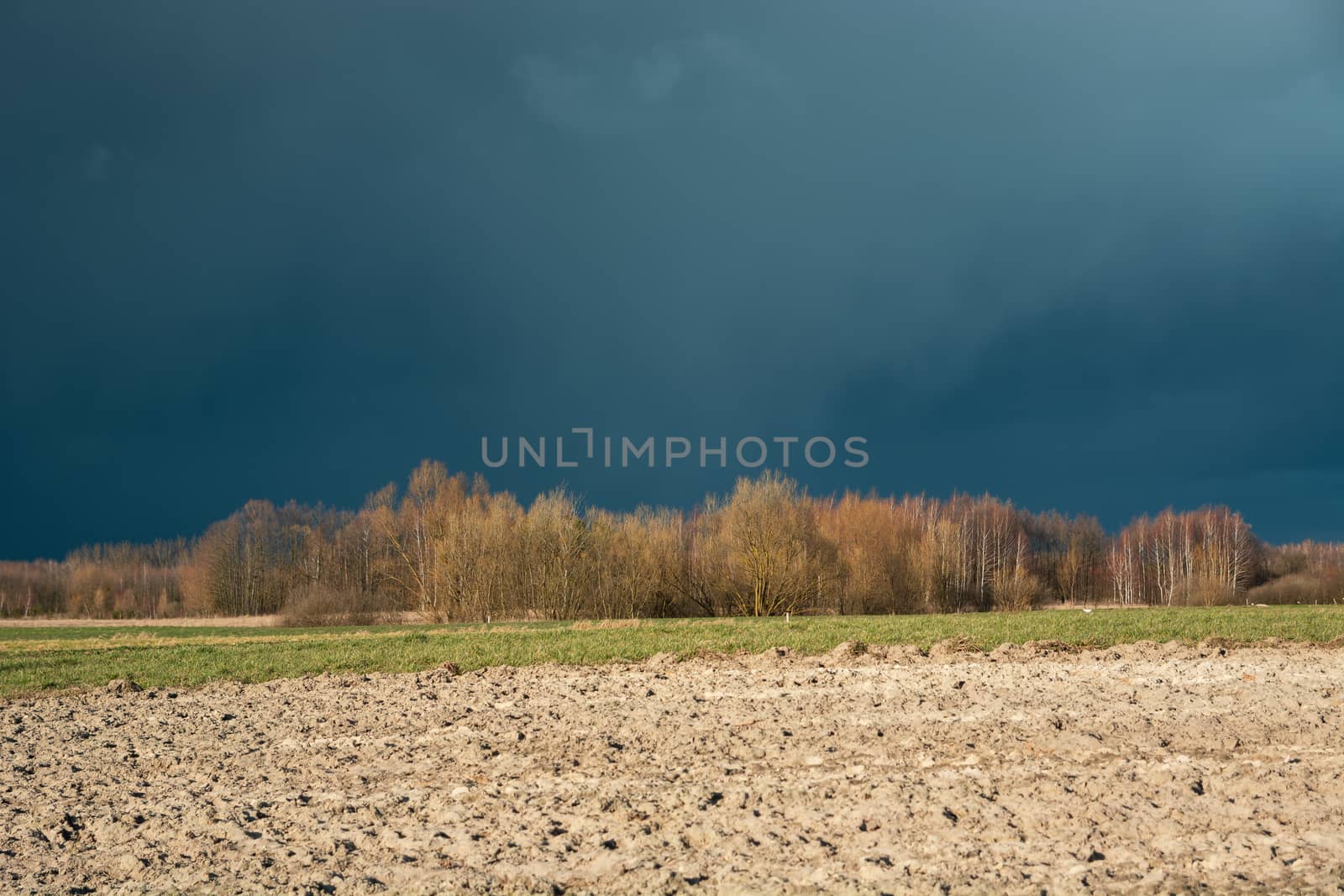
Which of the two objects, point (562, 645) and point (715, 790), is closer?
point (715, 790)

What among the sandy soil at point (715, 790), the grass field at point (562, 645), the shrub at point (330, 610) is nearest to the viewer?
the sandy soil at point (715, 790)

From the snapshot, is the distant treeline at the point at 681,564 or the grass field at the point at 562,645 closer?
the grass field at the point at 562,645

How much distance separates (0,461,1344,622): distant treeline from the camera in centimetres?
5581

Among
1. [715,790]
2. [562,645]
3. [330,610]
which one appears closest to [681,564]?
[330,610]

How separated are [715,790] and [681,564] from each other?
50.7 meters

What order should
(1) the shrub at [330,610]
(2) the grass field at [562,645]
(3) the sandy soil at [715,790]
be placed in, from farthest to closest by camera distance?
1. (1) the shrub at [330,610]
2. (2) the grass field at [562,645]
3. (3) the sandy soil at [715,790]

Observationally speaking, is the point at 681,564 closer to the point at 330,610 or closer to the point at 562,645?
the point at 330,610

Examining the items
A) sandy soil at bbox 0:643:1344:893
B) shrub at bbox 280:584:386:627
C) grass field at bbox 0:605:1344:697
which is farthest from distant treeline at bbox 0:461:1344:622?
sandy soil at bbox 0:643:1344:893

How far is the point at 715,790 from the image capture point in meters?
8.56

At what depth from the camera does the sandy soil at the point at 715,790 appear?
22.2ft

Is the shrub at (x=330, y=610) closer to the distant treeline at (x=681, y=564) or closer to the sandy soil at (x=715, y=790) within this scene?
the distant treeline at (x=681, y=564)

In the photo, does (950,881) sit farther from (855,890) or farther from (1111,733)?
(1111,733)

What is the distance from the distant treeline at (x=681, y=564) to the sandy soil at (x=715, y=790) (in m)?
41.2

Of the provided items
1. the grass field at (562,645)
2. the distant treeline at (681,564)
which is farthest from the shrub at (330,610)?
the grass field at (562,645)
